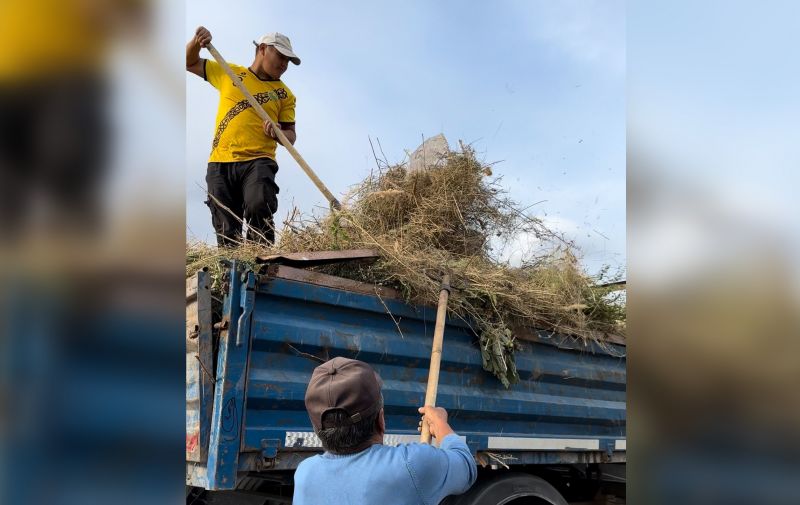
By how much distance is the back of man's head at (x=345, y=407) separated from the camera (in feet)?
5.54

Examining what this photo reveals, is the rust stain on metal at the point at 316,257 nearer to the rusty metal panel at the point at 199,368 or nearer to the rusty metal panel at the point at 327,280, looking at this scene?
the rusty metal panel at the point at 327,280

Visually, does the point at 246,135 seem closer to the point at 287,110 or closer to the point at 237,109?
the point at 237,109

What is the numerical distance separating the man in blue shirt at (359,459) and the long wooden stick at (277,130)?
2.38m

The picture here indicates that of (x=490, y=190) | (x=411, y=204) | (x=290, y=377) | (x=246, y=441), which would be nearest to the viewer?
(x=246, y=441)

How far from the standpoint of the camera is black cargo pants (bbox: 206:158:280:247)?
401cm

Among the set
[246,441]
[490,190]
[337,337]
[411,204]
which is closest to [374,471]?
[246,441]

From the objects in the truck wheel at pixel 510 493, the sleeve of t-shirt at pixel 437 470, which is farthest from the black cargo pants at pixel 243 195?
the sleeve of t-shirt at pixel 437 470

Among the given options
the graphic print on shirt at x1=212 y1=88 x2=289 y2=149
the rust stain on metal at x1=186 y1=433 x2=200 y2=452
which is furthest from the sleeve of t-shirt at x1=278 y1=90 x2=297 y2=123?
the rust stain on metal at x1=186 y1=433 x2=200 y2=452

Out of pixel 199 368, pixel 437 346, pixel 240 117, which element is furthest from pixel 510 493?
pixel 240 117

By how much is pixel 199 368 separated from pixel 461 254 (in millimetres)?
1956

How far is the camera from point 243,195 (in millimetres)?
4309

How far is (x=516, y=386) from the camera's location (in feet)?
11.5
